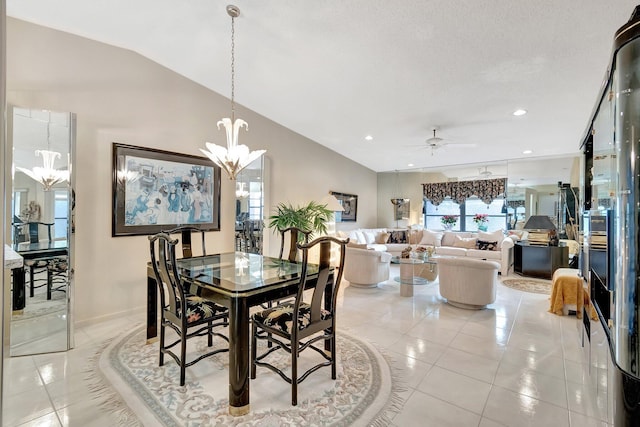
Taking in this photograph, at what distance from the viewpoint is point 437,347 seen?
2.81 metres

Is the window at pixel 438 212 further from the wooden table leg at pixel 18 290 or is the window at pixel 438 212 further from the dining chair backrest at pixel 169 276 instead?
the wooden table leg at pixel 18 290

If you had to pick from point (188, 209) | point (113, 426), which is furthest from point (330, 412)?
point (188, 209)

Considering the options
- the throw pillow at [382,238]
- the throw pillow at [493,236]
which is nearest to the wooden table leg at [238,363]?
the throw pillow at [382,238]

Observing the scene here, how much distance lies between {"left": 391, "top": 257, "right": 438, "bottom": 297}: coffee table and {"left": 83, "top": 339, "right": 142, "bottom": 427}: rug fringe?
11.7 ft

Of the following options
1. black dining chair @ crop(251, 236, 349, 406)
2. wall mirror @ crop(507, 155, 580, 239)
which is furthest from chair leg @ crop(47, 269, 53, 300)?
wall mirror @ crop(507, 155, 580, 239)

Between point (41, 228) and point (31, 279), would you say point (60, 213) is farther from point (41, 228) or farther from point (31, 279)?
point (31, 279)

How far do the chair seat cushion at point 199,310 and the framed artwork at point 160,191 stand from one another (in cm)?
166

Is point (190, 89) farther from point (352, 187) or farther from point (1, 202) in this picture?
point (352, 187)

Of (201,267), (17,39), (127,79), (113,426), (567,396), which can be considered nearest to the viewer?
(113,426)

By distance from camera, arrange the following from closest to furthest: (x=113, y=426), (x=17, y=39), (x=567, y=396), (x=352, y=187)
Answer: (x=113, y=426)
(x=567, y=396)
(x=17, y=39)
(x=352, y=187)

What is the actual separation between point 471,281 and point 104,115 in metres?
4.83

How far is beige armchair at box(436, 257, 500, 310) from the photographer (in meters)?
A: 3.74

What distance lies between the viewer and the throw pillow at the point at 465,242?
679cm

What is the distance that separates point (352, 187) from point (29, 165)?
6169 mm
